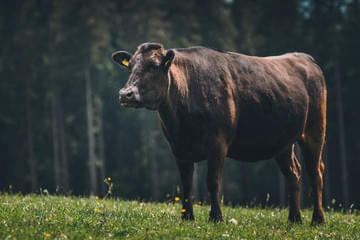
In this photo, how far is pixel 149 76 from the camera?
8297mm

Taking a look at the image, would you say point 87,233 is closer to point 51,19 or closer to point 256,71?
point 256,71

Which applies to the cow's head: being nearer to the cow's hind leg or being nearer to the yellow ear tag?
the yellow ear tag

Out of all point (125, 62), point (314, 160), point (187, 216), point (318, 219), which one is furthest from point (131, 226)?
point (314, 160)

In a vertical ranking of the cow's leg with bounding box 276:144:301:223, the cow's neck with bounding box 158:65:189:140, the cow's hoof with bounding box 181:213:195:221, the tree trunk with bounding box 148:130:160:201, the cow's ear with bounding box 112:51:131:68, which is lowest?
the tree trunk with bounding box 148:130:160:201

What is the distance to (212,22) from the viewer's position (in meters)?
36.2

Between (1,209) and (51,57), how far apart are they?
30.1 meters

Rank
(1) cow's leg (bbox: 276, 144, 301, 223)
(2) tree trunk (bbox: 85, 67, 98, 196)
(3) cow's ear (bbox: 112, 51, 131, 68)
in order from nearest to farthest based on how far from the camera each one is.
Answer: (3) cow's ear (bbox: 112, 51, 131, 68), (1) cow's leg (bbox: 276, 144, 301, 223), (2) tree trunk (bbox: 85, 67, 98, 196)

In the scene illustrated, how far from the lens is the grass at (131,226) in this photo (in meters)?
6.85

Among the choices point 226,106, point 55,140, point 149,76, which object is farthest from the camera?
point 55,140

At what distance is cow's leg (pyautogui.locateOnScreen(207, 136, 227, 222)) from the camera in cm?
840

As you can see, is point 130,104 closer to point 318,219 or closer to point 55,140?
point 318,219

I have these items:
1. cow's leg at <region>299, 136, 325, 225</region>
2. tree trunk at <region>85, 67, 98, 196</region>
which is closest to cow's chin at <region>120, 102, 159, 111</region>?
cow's leg at <region>299, 136, 325, 225</region>

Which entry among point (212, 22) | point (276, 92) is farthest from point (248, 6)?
point (276, 92)

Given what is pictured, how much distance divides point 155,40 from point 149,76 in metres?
26.1
